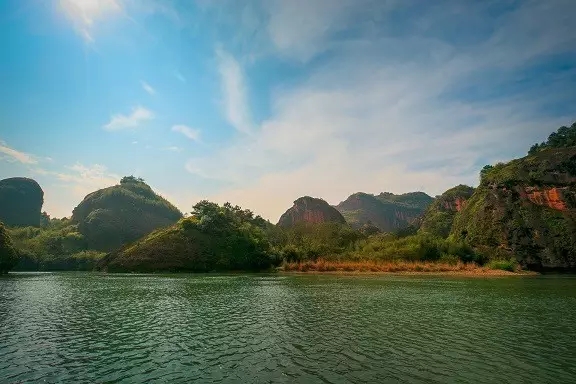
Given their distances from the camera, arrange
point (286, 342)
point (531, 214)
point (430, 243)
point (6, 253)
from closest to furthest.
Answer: point (286, 342)
point (6, 253)
point (430, 243)
point (531, 214)

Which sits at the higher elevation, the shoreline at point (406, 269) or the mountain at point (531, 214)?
the mountain at point (531, 214)

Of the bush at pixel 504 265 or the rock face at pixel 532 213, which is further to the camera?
the rock face at pixel 532 213

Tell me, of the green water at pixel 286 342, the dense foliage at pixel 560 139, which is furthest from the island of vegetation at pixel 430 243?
the green water at pixel 286 342

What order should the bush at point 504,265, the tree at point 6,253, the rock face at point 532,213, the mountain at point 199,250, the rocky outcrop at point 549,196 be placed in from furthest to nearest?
the rocky outcrop at point 549,196 < the mountain at point 199,250 < the rock face at point 532,213 < the bush at point 504,265 < the tree at point 6,253

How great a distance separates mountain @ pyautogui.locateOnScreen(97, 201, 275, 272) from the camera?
4577 inches

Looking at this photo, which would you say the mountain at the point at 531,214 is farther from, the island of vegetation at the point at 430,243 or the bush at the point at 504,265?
the bush at the point at 504,265

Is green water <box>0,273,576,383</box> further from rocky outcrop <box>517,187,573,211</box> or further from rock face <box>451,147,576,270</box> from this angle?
rocky outcrop <box>517,187,573,211</box>

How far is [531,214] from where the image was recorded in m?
119

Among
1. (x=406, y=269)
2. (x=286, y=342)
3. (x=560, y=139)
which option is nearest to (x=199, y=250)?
(x=406, y=269)

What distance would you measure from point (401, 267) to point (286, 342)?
280ft

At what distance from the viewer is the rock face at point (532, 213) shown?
10988 cm

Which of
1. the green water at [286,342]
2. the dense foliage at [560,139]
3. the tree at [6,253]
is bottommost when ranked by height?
the green water at [286,342]

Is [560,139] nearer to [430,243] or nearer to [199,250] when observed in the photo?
[430,243]

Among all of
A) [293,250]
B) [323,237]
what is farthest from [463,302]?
[323,237]
